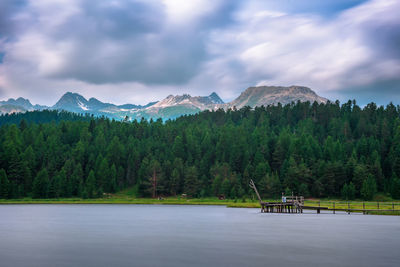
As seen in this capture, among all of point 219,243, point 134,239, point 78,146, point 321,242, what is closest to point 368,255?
point 321,242

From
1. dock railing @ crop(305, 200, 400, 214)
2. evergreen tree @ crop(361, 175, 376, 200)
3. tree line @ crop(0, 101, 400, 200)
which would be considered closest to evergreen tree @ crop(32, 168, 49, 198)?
tree line @ crop(0, 101, 400, 200)

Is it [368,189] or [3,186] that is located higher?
[3,186]

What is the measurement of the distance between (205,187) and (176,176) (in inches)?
496

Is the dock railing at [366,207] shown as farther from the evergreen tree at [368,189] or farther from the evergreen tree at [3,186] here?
the evergreen tree at [3,186]

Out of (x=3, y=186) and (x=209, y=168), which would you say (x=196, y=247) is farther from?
(x=209, y=168)

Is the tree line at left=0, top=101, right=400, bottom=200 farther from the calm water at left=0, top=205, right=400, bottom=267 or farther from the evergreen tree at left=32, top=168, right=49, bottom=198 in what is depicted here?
the calm water at left=0, top=205, right=400, bottom=267

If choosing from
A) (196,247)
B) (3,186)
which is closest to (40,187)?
(3,186)

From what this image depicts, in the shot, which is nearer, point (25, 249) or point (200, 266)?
point (200, 266)

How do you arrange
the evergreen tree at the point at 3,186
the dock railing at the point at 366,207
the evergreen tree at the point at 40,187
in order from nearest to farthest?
the dock railing at the point at 366,207
the evergreen tree at the point at 3,186
the evergreen tree at the point at 40,187

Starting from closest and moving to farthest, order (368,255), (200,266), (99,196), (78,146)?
(200,266), (368,255), (99,196), (78,146)

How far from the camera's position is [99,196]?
15412cm

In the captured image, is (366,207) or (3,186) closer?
(366,207)

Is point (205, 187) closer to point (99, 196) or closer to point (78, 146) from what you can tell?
point (99, 196)

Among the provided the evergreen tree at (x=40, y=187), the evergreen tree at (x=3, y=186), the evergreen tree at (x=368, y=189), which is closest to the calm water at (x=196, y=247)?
the evergreen tree at (x=368, y=189)
